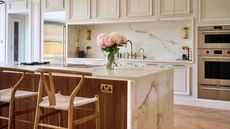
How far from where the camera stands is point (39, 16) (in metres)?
7.17

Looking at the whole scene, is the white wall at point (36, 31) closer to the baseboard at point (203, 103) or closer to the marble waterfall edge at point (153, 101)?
the baseboard at point (203, 103)

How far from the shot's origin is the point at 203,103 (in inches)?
201

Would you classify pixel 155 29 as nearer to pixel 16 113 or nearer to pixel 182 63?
pixel 182 63

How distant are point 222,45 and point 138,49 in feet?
6.59

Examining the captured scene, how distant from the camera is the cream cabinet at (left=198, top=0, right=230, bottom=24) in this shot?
4824 mm

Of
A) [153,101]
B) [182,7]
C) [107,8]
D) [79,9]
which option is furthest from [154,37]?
[153,101]

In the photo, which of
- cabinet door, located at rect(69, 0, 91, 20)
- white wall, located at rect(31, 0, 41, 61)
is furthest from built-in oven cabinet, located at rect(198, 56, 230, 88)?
white wall, located at rect(31, 0, 41, 61)

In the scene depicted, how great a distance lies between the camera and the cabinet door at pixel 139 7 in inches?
218

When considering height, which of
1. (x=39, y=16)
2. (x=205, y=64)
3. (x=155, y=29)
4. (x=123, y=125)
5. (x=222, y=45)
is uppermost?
(x=39, y=16)

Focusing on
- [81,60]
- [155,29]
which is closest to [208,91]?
[155,29]

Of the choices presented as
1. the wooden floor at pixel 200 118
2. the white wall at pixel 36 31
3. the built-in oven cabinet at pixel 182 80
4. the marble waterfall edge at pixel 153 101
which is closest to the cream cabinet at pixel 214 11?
the built-in oven cabinet at pixel 182 80

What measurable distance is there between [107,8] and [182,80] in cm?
244

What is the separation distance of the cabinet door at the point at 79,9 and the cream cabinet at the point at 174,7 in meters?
1.88

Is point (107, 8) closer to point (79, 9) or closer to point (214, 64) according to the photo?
point (79, 9)
